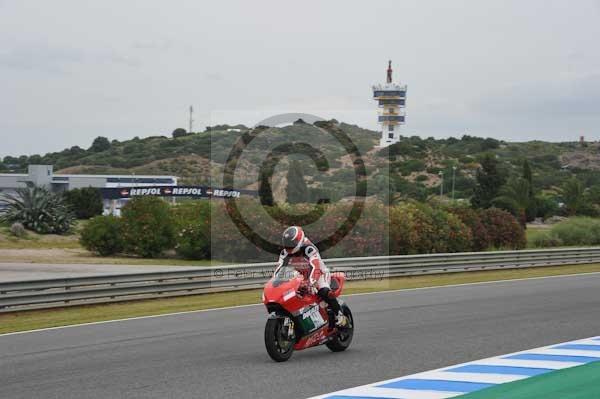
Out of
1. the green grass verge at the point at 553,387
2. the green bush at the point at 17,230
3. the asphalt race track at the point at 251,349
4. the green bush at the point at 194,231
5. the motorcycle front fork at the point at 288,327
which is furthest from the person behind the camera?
the green bush at the point at 17,230

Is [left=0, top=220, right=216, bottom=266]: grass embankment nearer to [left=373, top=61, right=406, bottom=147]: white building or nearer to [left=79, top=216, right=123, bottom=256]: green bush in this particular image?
[left=79, top=216, right=123, bottom=256]: green bush

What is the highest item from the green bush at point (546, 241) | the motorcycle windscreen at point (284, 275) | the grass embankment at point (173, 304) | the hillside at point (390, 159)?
the hillside at point (390, 159)

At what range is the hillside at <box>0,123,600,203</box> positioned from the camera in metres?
111

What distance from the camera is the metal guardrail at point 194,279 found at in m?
18.0

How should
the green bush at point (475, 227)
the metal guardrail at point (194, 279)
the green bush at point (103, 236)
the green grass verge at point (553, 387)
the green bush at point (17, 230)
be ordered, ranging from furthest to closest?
the green bush at point (17, 230) → the green bush at point (103, 236) → the green bush at point (475, 227) → the metal guardrail at point (194, 279) → the green grass verge at point (553, 387)

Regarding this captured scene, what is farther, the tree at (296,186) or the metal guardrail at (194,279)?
the tree at (296,186)

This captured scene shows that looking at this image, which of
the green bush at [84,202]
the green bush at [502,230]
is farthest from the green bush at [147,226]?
the green bush at [84,202]

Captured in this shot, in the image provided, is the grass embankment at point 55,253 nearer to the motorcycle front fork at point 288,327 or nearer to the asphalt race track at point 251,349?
the asphalt race track at point 251,349

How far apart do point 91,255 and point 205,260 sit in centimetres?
660

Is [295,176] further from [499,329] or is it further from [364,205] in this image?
[499,329]

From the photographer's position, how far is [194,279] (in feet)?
70.1

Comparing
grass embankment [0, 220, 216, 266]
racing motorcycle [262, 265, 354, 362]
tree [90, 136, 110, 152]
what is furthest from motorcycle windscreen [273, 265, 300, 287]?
tree [90, 136, 110, 152]

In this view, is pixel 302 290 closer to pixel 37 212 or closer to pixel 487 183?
pixel 37 212

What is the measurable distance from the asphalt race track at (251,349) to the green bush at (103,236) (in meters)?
23.9
